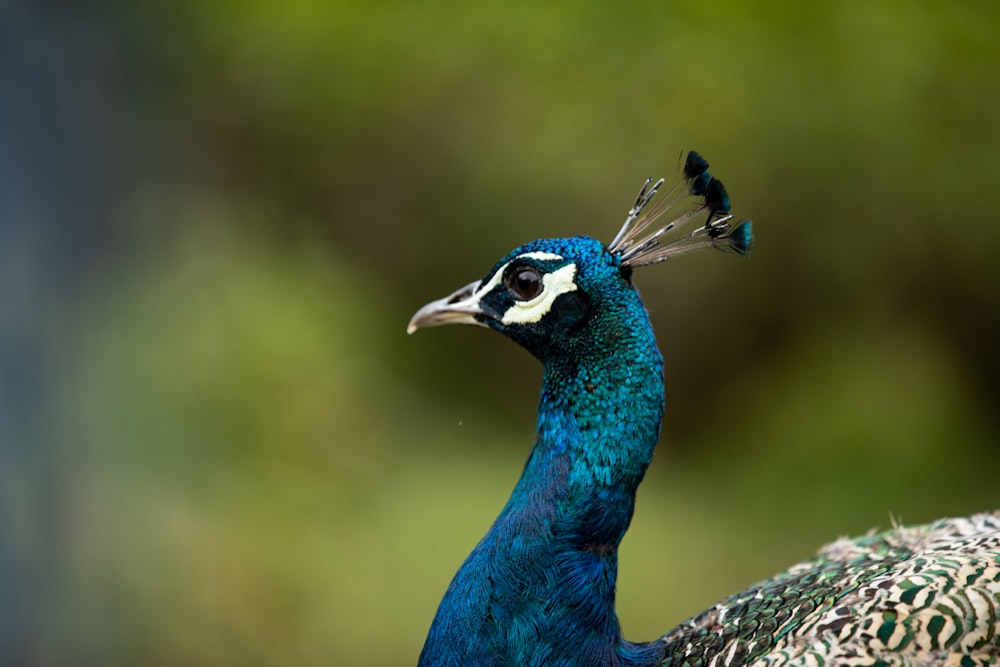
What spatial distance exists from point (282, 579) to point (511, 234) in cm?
165

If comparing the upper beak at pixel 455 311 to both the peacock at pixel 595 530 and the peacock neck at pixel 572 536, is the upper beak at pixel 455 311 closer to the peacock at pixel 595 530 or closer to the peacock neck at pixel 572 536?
the peacock at pixel 595 530

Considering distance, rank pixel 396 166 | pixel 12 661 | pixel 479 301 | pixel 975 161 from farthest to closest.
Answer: pixel 396 166
pixel 975 161
pixel 12 661
pixel 479 301

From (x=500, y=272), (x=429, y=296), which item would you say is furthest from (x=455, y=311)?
(x=429, y=296)

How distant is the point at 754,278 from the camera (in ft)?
15.4

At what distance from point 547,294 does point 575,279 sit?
0.06 meters

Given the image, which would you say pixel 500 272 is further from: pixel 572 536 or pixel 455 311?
pixel 572 536

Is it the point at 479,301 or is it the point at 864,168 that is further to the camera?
the point at 864,168

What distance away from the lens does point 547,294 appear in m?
2.06

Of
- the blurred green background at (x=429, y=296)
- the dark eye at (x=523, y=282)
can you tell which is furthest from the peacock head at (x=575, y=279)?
the blurred green background at (x=429, y=296)

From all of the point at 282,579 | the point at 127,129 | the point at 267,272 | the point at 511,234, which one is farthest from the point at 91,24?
the point at 282,579

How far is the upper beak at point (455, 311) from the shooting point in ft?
7.01

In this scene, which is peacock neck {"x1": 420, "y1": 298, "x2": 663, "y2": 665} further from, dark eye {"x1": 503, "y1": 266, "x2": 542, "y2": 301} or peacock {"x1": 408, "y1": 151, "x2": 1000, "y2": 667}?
→ dark eye {"x1": 503, "y1": 266, "x2": 542, "y2": 301}

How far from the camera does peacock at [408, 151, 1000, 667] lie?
1903 millimetres

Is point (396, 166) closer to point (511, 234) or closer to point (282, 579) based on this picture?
point (511, 234)
